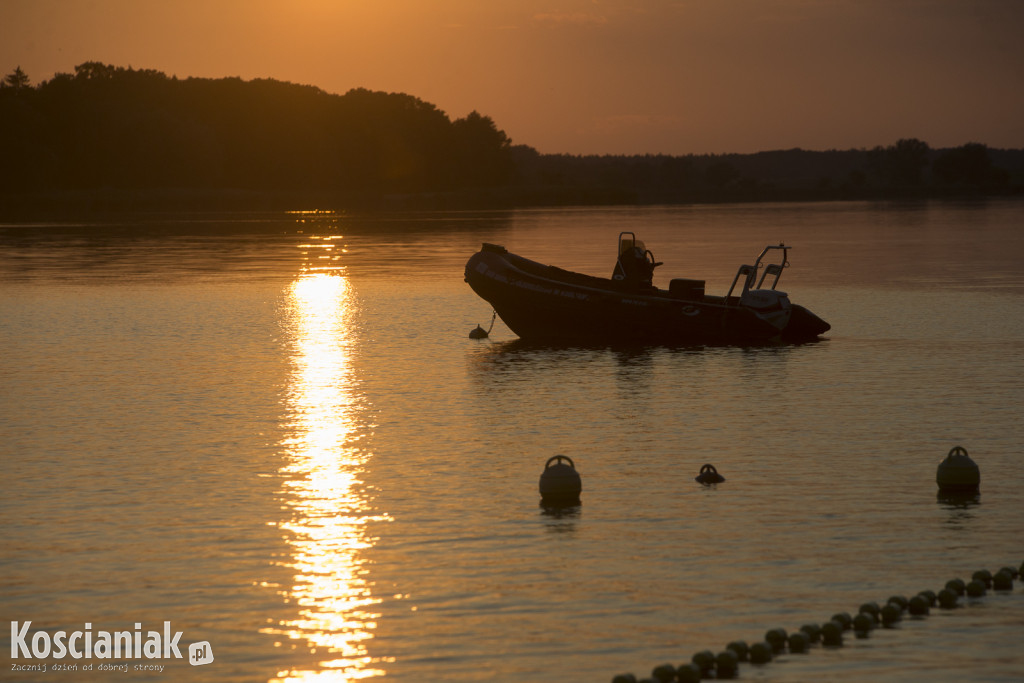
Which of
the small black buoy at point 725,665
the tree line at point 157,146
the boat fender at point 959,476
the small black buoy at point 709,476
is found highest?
the tree line at point 157,146

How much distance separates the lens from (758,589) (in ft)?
39.7

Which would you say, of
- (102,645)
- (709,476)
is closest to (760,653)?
(102,645)

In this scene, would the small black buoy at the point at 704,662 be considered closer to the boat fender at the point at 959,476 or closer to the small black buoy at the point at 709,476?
the small black buoy at the point at 709,476

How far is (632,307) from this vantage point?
1238 inches

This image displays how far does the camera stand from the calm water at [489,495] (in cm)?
1098

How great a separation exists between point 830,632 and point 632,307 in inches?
826

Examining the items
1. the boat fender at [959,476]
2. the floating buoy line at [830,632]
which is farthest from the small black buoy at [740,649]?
the boat fender at [959,476]

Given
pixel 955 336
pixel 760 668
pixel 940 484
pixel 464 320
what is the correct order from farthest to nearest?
1. pixel 464 320
2. pixel 955 336
3. pixel 940 484
4. pixel 760 668

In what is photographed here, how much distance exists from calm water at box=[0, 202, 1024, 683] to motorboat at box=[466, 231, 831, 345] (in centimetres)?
66

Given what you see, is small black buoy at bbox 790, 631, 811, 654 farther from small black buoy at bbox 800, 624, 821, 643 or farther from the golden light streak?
the golden light streak

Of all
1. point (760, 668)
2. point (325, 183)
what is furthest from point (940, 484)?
point (325, 183)

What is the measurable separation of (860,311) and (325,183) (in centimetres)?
15833

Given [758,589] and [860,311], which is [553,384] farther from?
[860,311]

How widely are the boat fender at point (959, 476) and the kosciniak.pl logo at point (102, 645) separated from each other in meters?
9.48
